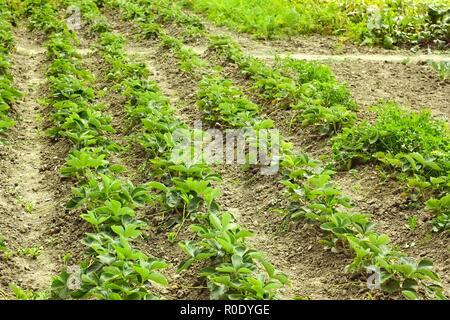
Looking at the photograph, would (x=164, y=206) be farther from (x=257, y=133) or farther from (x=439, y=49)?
(x=439, y=49)

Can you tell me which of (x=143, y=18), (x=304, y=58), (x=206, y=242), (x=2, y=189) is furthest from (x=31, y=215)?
(x=143, y=18)

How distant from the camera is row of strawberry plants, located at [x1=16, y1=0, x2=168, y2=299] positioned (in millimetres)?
3918

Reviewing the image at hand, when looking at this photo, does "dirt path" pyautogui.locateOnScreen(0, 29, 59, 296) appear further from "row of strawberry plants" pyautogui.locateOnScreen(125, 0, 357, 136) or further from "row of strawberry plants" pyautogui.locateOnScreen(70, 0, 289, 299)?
"row of strawberry plants" pyautogui.locateOnScreen(125, 0, 357, 136)

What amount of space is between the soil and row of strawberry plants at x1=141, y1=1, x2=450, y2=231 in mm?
155

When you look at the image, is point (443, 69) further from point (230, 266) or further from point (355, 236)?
point (230, 266)

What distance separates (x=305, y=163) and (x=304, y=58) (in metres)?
4.76

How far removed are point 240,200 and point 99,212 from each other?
1.54 meters

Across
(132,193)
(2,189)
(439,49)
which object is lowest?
(439,49)

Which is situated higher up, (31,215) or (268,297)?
(268,297)

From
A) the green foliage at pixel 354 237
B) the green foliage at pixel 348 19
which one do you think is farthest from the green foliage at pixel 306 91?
the green foliage at pixel 348 19

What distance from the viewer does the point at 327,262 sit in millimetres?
4676

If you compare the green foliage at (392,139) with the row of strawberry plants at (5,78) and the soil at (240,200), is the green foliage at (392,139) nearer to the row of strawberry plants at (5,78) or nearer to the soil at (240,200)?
the soil at (240,200)

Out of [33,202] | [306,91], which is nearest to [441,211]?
[306,91]

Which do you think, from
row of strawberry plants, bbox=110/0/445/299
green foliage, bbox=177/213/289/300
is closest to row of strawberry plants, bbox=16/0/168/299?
green foliage, bbox=177/213/289/300
